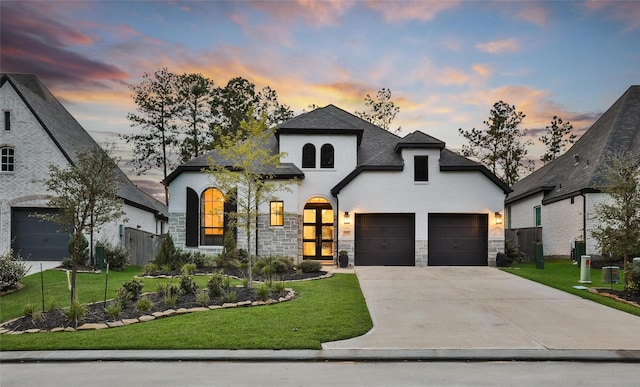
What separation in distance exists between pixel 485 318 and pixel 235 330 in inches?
202

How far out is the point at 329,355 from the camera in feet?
23.6

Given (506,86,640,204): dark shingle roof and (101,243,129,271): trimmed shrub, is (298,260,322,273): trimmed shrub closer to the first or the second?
(101,243,129,271): trimmed shrub

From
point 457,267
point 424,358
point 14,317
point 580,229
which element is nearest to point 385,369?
point 424,358

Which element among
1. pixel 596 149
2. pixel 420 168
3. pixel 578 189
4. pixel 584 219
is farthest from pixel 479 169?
pixel 596 149

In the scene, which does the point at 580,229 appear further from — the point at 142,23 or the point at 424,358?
the point at 142,23

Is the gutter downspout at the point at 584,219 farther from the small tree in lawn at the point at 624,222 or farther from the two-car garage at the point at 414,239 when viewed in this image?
the small tree in lawn at the point at 624,222

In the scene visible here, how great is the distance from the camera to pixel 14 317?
1005 centimetres

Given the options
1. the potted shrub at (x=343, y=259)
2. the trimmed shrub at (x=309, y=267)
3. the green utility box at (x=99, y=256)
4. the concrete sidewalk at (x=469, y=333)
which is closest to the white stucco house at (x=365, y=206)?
the potted shrub at (x=343, y=259)

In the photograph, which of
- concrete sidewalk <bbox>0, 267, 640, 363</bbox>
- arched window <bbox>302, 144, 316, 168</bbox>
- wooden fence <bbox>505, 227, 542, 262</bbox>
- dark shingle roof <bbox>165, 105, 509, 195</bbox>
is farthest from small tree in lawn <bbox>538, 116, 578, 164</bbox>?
concrete sidewalk <bbox>0, 267, 640, 363</bbox>

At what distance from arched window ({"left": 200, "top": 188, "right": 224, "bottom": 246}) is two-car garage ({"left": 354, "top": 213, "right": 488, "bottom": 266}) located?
6.10m

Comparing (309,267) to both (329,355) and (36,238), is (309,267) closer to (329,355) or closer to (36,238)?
(329,355)

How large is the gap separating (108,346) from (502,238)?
16.6 m

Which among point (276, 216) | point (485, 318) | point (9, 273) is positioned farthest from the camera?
point (276, 216)

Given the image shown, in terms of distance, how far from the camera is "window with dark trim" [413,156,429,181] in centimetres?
2009
